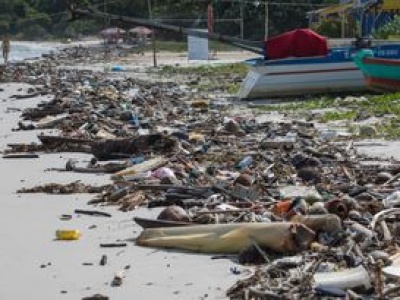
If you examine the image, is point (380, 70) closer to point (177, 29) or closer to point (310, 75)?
point (310, 75)

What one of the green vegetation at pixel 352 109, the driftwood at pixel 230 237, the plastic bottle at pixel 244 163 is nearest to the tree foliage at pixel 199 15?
the green vegetation at pixel 352 109

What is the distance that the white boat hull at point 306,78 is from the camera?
84.2 ft

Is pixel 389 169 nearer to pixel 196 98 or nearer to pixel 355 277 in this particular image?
pixel 355 277

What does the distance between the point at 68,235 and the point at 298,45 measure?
17694 mm

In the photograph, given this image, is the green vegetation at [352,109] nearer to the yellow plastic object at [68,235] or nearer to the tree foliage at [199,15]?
the yellow plastic object at [68,235]

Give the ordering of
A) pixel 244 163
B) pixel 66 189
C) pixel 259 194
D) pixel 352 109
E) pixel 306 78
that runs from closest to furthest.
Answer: pixel 259 194 < pixel 66 189 < pixel 244 163 < pixel 352 109 < pixel 306 78

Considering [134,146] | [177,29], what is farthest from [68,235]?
[177,29]

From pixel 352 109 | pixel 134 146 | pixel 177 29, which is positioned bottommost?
pixel 352 109

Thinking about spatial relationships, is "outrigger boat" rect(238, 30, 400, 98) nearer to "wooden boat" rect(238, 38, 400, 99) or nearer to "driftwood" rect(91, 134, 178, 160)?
"wooden boat" rect(238, 38, 400, 99)

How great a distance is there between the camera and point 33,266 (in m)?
8.16

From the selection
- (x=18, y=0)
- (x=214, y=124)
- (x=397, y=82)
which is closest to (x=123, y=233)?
(x=214, y=124)

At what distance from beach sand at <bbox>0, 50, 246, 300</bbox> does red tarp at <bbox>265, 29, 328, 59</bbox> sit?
15247mm

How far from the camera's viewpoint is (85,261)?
26.9 ft

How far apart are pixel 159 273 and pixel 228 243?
0.78 meters
